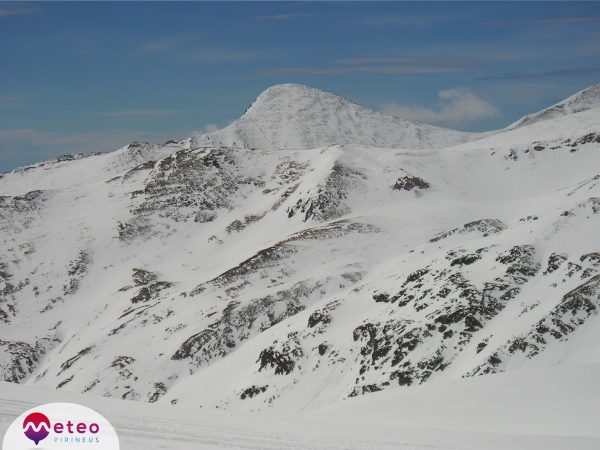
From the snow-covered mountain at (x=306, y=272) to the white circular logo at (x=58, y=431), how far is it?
843 inches

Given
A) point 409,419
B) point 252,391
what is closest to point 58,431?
point 409,419

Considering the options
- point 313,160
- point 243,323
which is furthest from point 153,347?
point 313,160

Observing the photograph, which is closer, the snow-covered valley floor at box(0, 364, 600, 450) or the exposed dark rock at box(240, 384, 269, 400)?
the snow-covered valley floor at box(0, 364, 600, 450)

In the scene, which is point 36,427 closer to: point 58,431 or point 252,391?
point 58,431

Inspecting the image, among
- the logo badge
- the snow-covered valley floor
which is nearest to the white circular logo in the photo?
the logo badge

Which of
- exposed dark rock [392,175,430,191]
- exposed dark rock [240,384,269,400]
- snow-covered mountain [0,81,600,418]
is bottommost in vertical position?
exposed dark rock [240,384,269,400]

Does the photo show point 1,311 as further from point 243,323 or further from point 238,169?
point 238,169

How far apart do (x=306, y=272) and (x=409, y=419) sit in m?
60.5

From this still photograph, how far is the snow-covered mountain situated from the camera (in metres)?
51.4

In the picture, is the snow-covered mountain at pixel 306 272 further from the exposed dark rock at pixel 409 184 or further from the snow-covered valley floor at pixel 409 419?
the snow-covered valley floor at pixel 409 419

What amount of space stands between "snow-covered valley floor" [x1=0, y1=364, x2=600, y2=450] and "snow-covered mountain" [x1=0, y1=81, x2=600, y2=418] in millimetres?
4023

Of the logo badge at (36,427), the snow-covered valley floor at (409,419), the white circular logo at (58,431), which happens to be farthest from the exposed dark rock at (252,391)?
the logo badge at (36,427)

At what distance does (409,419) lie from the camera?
24.3 metres

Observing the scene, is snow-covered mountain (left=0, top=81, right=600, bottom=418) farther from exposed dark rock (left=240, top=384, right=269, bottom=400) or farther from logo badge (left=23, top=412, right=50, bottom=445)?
logo badge (left=23, top=412, right=50, bottom=445)
